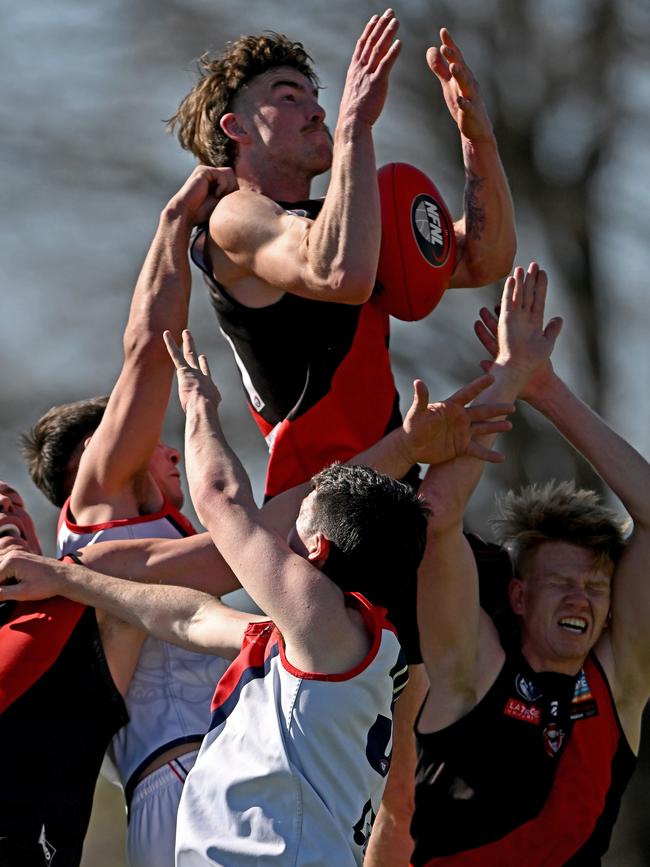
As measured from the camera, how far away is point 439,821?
6320mm

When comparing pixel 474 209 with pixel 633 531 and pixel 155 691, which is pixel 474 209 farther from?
pixel 155 691

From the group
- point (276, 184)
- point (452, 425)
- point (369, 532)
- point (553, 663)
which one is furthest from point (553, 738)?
point (276, 184)

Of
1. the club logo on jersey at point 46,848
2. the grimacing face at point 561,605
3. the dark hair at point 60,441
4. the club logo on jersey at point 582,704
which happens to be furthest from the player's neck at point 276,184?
the club logo on jersey at point 46,848

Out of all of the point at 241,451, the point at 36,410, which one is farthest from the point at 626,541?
the point at 36,410

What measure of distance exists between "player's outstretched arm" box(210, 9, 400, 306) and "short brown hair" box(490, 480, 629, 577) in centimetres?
150

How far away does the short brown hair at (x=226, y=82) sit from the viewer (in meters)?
6.30

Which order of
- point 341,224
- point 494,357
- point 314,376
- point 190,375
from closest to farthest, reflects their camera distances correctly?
point 190,375 < point 341,224 < point 314,376 < point 494,357

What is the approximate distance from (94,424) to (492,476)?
24.6 ft

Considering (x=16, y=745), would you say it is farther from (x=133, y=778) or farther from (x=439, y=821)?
(x=439, y=821)

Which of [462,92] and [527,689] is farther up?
[462,92]

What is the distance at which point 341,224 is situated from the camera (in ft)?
18.1

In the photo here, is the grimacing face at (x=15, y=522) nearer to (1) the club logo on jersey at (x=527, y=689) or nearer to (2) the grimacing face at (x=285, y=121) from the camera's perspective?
(2) the grimacing face at (x=285, y=121)

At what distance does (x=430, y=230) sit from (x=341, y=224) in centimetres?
61

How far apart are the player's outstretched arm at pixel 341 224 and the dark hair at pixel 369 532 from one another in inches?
32.7
